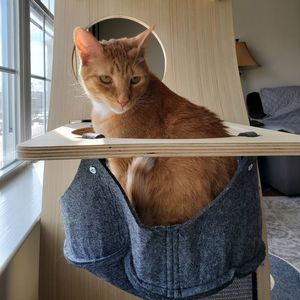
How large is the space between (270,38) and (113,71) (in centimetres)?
332

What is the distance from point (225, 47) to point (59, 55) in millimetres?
423

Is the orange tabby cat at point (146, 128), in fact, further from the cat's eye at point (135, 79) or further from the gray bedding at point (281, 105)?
the gray bedding at point (281, 105)

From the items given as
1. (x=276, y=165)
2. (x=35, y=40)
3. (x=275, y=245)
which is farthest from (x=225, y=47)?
(x=276, y=165)

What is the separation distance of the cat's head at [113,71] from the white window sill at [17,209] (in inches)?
13.0

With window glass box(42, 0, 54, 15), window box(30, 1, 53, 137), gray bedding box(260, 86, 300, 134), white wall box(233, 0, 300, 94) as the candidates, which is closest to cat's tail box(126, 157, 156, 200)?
window box(30, 1, 53, 137)

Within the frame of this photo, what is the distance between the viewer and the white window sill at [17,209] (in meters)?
0.68

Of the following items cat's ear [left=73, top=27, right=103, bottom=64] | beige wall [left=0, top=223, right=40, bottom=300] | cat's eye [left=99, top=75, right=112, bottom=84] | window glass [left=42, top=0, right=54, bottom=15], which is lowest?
beige wall [left=0, top=223, right=40, bottom=300]

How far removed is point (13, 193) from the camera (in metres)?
0.96

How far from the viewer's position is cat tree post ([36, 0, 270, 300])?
0.88m

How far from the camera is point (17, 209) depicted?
0.85 metres

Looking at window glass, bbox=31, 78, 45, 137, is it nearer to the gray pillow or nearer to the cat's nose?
the cat's nose

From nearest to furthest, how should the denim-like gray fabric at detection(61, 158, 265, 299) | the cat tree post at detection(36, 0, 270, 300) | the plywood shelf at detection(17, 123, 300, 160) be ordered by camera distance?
the plywood shelf at detection(17, 123, 300, 160)
the denim-like gray fabric at detection(61, 158, 265, 299)
the cat tree post at detection(36, 0, 270, 300)

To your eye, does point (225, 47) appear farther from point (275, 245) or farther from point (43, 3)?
point (275, 245)

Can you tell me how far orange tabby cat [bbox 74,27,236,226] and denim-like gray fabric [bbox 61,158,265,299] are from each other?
0.16 feet
